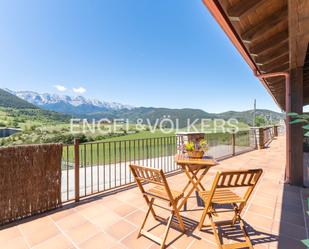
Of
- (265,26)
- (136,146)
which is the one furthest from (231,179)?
(136,146)

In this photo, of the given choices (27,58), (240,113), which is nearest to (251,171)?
(27,58)

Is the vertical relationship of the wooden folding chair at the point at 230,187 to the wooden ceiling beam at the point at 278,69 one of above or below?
below

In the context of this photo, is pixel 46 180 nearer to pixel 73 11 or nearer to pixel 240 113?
pixel 73 11

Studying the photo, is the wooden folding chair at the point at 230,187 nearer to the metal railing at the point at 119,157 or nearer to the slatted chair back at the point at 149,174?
the slatted chair back at the point at 149,174

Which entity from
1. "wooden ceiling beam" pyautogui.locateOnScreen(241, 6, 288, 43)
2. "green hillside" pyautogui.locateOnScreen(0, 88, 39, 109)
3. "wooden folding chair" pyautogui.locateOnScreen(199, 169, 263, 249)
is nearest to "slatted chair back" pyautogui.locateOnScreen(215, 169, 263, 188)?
"wooden folding chair" pyautogui.locateOnScreen(199, 169, 263, 249)

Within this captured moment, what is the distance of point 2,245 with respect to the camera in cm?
197

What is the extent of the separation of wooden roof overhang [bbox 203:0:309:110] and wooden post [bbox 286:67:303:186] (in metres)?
0.34

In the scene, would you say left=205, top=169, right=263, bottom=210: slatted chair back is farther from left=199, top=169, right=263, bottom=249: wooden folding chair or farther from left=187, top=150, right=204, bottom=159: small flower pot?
left=187, top=150, right=204, bottom=159: small flower pot

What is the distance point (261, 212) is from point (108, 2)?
8.16 m

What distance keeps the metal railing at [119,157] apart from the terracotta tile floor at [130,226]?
1.99 ft

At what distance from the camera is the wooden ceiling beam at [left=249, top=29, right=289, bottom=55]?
2.67 m

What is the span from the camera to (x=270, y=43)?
2838 millimetres

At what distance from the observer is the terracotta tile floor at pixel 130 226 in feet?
6.50

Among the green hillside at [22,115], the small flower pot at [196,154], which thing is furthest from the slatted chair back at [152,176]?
the green hillside at [22,115]
